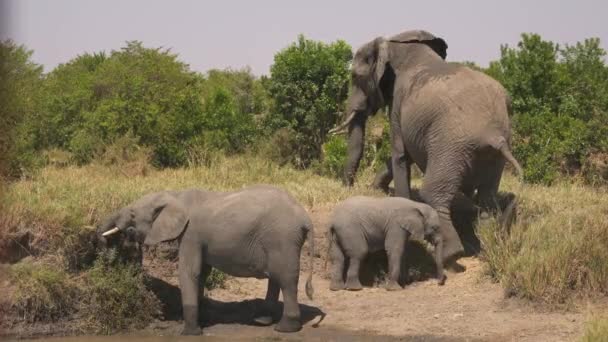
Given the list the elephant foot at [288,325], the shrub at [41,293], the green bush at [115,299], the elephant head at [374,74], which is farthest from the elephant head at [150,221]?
the elephant head at [374,74]

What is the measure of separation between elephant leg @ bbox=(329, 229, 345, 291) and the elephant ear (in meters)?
2.14

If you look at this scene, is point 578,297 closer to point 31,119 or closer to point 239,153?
point 239,153

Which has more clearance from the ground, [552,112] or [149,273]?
[552,112]

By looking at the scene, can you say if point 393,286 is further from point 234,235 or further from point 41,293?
point 41,293

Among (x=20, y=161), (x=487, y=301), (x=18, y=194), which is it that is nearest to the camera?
(x=487, y=301)

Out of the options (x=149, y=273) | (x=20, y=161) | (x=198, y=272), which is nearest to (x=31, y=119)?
(x=20, y=161)

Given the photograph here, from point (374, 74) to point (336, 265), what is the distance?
3.17m

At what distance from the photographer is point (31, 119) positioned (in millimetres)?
17062

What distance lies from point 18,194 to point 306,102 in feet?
22.1

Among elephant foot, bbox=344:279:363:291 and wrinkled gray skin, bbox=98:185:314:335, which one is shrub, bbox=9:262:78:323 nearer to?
wrinkled gray skin, bbox=98:185:314:335

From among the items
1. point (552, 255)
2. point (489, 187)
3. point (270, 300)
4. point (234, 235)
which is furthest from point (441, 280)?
point (234, 235)

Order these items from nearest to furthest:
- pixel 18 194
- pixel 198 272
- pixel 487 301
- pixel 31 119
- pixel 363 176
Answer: pixel 198 272 → pixel 487 301 → pixel 18 194 → pixel 363 176 → pixel 31 119

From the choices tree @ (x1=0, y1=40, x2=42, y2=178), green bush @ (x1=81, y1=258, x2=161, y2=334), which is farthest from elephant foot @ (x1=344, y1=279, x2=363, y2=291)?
tree @ (x1=0, y1=40, x2=42, y2=178)

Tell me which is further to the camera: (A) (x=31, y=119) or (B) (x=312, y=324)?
(A) (x=31, y=119)
